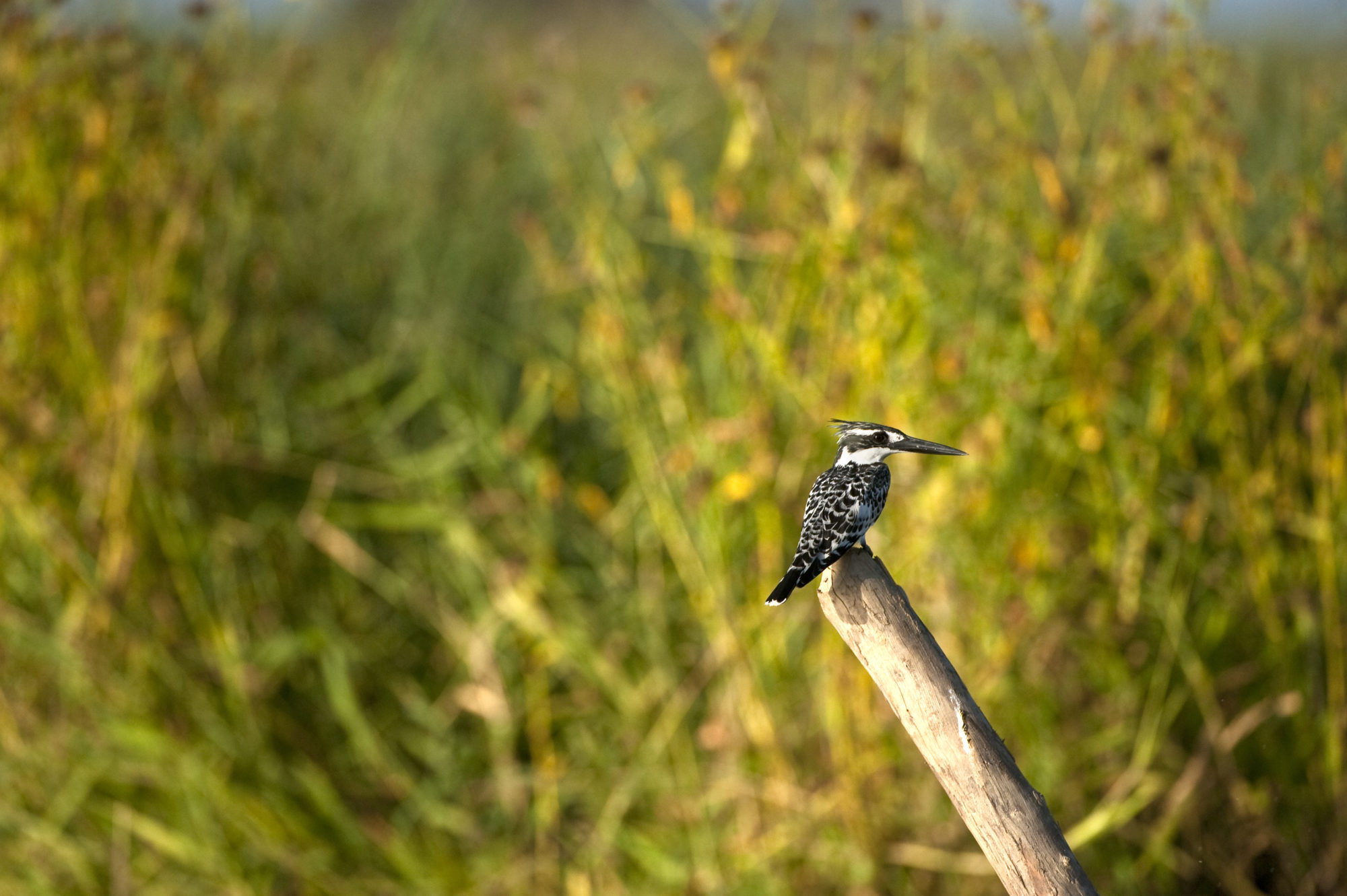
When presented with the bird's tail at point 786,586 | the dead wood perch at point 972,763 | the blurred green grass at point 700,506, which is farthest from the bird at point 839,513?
the blurred green grass at point 700,506

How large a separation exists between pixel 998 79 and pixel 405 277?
2176 millimetres

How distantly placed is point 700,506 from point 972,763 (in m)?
1.49

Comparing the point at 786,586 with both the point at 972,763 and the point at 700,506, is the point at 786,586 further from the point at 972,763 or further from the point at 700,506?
the point at 700,506

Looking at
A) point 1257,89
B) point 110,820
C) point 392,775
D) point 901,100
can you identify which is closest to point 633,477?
point 392,775

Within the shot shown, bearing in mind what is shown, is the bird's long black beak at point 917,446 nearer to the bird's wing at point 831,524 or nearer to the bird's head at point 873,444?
the bird's head at point 873,444

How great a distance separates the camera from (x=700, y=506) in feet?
8.57

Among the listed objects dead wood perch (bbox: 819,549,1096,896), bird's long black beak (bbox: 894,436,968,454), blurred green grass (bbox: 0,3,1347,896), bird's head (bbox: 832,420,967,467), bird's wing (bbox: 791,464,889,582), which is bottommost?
blurred green grass (bbox: 0,3,1347,896)

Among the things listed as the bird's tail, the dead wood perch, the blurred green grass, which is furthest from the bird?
the blurred green grass

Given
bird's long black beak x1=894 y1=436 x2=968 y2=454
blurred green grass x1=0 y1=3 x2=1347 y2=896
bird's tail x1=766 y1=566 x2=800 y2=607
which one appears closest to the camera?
bird's long black beak x1=894 y1=436 x2=968 y2=454

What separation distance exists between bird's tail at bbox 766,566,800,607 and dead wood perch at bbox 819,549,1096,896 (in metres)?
0.11

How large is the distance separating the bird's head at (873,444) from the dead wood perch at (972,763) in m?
0.15

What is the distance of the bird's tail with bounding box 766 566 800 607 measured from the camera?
4.10ft

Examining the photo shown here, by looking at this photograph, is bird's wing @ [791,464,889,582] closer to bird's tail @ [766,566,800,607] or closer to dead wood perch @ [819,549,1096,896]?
bird's tail @ [766,566,800,607]

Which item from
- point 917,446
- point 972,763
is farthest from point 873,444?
point 972,763
